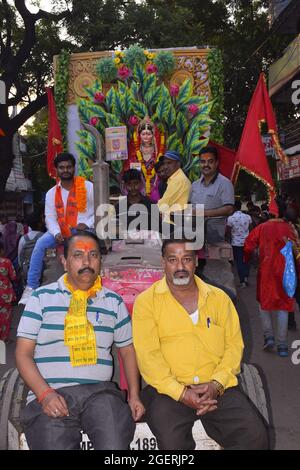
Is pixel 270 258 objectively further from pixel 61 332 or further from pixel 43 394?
pixel 43 394

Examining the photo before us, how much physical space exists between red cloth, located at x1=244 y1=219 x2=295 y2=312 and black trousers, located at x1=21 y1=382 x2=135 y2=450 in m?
4.26

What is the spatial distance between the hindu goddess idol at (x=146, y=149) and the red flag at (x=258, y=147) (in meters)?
1.52

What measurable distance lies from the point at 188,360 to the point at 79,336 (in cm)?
70

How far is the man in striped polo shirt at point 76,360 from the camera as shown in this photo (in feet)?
10.5

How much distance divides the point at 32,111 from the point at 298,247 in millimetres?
13667

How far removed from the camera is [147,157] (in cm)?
818

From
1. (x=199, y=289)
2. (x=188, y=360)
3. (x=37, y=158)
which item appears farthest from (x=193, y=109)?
(x=37, y=158)

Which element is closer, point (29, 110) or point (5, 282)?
point (5, 282)

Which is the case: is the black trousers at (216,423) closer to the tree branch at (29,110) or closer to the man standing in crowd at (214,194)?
the man standing in crowd at (214,194)

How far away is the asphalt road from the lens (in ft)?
15.4

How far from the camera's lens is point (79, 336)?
339cm

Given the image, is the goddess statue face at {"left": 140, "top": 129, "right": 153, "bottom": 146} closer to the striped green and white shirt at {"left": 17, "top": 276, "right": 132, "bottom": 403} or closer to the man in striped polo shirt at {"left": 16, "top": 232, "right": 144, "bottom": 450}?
the man in striped polo shirt at {"left": 16, "top": 232, "right": 144, "bottom": 450}

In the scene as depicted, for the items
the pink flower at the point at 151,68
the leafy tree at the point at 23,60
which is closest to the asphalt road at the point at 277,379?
the pink flower at the point at 151,68
